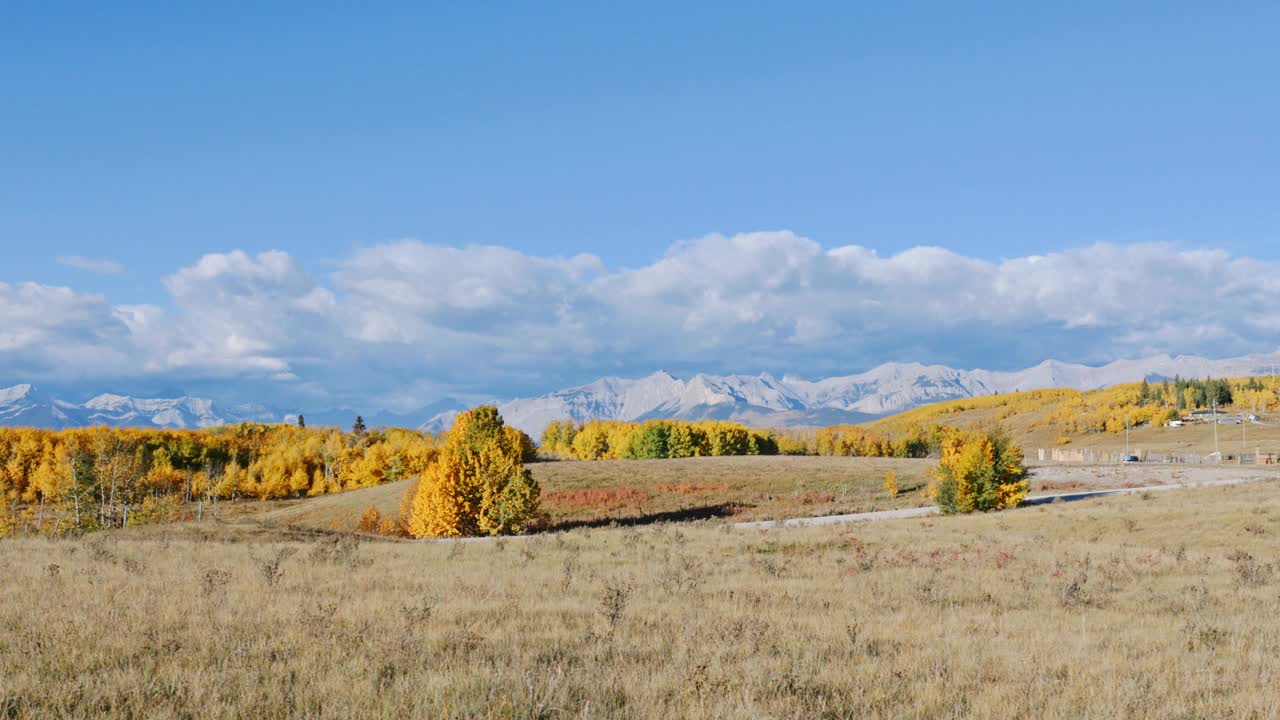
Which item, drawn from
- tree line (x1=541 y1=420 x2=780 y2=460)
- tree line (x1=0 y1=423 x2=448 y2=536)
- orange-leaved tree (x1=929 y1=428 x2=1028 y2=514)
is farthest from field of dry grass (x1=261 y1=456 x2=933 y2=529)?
tree line (x1=541 y1=420 x2=780 y2=460)

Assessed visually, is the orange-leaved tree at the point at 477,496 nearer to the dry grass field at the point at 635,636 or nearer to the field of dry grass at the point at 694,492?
the field of dry grass at the point at 694,492

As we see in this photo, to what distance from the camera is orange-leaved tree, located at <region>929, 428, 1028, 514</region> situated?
4559 centimetres

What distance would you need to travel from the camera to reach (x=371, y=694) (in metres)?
6.49

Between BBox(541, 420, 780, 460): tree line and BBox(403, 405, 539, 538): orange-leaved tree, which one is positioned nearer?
BBox(403, 405, 539, 538): orange-leaved tree

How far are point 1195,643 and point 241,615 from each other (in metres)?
12.8

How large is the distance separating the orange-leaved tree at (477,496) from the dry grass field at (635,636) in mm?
32477

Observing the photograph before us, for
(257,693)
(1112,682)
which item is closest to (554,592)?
(257,693)

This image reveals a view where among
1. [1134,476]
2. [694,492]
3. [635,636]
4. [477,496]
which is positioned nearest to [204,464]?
[694,492]

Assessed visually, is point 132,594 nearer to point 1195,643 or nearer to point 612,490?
point 1195,643

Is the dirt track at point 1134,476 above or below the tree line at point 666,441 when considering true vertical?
below

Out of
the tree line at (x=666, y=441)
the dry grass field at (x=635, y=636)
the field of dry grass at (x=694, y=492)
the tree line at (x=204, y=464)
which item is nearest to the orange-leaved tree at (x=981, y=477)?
the field of dry grass at (x=694, y=492)

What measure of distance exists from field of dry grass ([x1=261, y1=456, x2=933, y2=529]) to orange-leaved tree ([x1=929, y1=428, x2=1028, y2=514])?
28.1 feet

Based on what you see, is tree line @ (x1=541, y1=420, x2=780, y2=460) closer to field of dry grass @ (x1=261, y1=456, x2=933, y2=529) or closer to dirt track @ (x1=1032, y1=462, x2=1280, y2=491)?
field of dry grass @ (x1=261, y1=456, x2=933, y2=529)

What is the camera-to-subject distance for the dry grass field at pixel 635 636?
6613 millimetres
